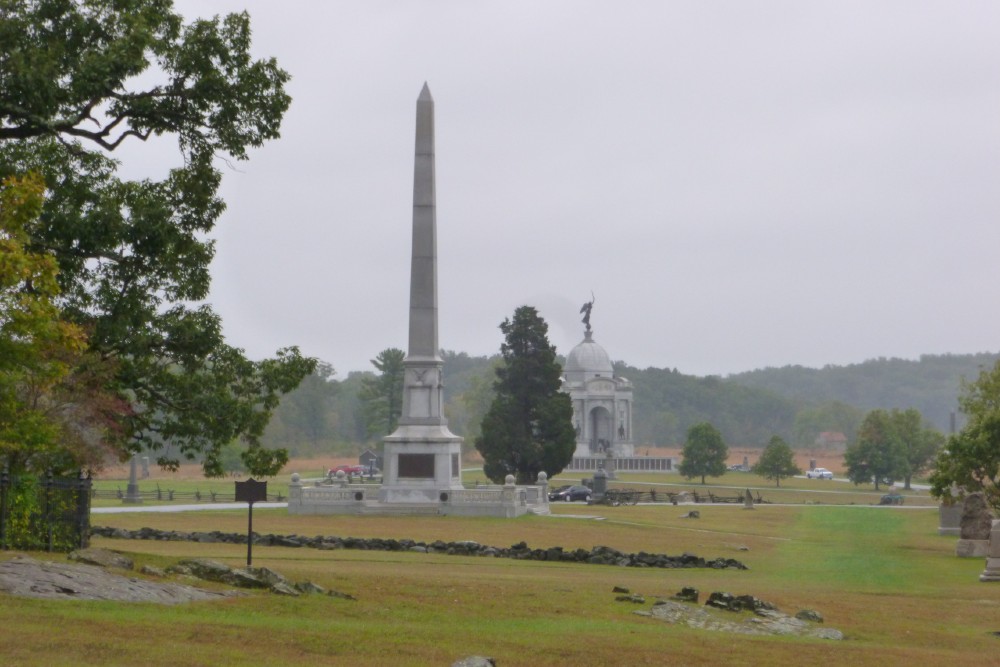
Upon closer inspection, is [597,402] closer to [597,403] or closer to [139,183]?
[597,403]

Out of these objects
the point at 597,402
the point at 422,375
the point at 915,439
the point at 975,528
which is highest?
the point at 597,402

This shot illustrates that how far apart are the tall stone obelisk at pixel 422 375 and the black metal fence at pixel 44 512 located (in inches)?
1221

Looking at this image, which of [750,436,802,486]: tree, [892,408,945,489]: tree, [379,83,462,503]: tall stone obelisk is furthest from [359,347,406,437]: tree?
[379,83,462,503]: tall stone obelisk

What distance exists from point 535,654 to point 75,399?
11.3 meters

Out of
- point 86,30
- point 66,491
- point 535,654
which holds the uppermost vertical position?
point 86,30

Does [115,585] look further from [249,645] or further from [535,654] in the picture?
[535,654]

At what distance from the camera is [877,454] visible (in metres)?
104

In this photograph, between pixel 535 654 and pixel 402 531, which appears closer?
pixel 535 654

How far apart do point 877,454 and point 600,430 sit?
36855 millimetres

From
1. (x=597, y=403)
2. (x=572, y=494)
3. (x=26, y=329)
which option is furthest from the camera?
(x=597, y=403)

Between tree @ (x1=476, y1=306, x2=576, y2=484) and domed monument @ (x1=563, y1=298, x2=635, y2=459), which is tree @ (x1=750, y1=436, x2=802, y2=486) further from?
tree @ (x1=476, y1=306, x2=576, y2=484)

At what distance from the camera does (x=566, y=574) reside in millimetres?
32812

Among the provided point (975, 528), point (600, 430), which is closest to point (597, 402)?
point (600, 430)

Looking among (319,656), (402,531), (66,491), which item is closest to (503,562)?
(402,531)
